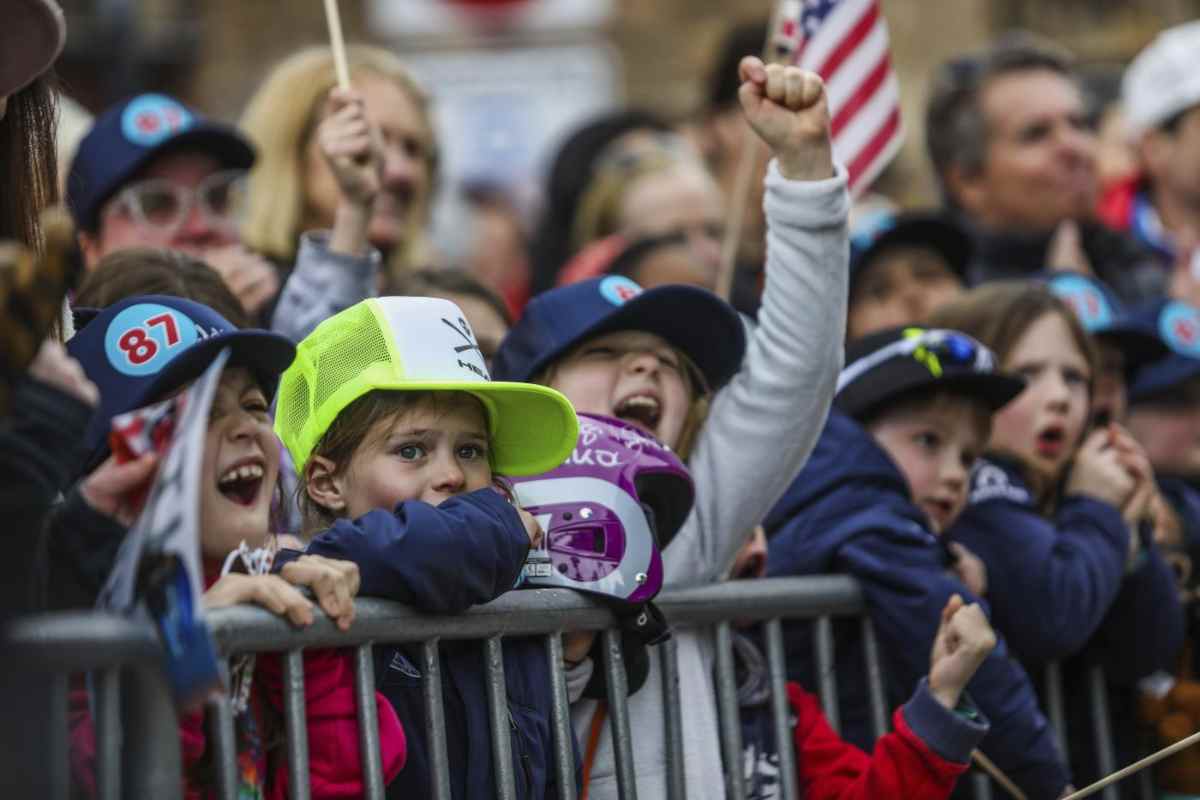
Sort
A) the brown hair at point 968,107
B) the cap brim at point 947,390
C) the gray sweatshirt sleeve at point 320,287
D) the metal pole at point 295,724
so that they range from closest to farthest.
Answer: the metal pole at point 295,724 → the gray sweatshirt sleeve at point 320,287 → the cap brim at point 947,390 → the brown hair at point 968,107

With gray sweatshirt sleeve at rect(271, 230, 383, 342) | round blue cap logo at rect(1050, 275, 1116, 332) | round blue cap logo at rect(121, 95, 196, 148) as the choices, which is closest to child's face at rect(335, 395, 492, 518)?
gray sweatshirt sleeve at rect(271, 230, 383, 342)

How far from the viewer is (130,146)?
561cm

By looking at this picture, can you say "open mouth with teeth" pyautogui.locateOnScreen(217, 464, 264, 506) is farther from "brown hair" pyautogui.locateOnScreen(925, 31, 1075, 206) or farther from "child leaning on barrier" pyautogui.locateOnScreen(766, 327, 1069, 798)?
"brown hair" pyautogui.locateOnScreen(925, 31, 1075, 206)

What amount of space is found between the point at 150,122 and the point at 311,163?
58 centimetres

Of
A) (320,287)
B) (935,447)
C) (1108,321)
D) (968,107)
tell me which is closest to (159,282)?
(320,287)

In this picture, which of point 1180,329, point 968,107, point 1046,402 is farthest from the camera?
point 968,107

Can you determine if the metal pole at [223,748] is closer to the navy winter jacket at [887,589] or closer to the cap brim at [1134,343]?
the navy winter jacket at [887,589]

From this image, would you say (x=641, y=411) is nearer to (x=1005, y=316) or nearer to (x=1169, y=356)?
(x=1005, y=316)

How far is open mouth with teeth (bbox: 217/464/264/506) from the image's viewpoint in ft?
12.4

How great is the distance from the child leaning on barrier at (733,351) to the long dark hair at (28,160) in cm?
121

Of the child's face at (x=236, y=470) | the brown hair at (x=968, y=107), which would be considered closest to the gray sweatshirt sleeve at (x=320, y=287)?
the child's face at (x=236, y=470)

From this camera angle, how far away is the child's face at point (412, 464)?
3988 millimetres

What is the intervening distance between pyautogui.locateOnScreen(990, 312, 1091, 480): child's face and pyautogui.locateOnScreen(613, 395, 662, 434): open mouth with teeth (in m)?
1.44

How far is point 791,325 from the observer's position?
469 cm
